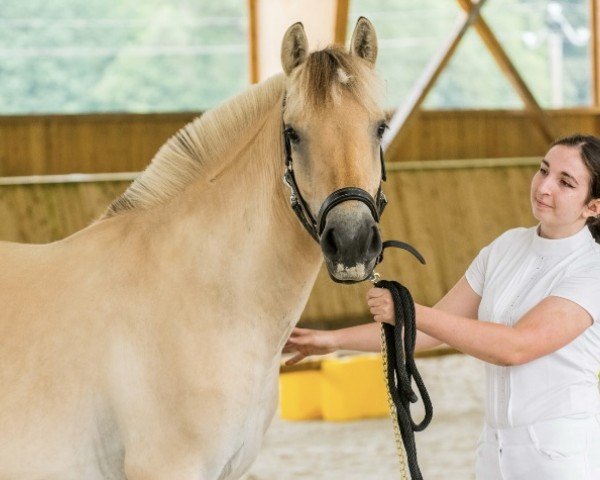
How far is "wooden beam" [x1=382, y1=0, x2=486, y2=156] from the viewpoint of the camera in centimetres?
724

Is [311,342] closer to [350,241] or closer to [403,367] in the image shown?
[403,367]

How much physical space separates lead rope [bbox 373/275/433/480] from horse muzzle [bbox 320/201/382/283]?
0.20m

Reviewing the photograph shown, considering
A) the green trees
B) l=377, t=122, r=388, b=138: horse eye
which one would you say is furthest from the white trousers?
the green trees

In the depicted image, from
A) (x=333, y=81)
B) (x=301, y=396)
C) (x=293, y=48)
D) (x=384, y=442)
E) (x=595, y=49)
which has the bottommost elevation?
(x=384, y=442)

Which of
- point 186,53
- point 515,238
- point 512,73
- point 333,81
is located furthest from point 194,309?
point 512,73

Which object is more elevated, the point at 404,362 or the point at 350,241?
the point at 350,241

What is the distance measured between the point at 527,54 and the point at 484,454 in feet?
24.0

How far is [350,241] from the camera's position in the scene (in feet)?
6.07

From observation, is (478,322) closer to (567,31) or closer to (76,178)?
(76,178)

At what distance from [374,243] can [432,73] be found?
5.59 metres

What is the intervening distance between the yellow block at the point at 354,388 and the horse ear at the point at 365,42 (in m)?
4.01

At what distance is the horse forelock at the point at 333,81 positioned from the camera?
6.46 ft

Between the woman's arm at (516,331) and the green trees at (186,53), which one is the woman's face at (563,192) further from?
the green trees at (186,53)

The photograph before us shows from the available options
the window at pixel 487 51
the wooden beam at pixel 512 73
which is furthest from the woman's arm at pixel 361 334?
the window at pixel 487 51
